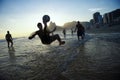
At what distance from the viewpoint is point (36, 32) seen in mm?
8008

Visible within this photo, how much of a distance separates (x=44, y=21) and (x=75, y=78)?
8.76ft

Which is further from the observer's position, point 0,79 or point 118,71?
point 0,79

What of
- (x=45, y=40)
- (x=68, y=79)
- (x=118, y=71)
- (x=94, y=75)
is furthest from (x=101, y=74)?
(x=45, y=40)

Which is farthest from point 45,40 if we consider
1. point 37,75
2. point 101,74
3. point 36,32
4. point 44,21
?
point 101,74

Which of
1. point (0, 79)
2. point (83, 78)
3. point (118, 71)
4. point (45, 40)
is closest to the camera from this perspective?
point (83, 78)

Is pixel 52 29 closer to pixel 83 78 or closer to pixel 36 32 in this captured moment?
pixel 36 32

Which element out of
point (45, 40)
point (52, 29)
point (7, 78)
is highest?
point (52, 29)

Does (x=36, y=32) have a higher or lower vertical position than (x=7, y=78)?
higher

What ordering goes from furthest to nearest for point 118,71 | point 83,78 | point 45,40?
1. point 45,40
2. point 118,71
3. point 83,78

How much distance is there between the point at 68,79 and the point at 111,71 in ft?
5.24

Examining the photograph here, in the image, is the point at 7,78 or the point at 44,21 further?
the point at 44,21

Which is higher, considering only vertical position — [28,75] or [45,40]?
[45,40]

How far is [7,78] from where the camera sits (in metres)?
6.29

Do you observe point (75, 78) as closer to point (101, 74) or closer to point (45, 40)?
point (101, 74)
